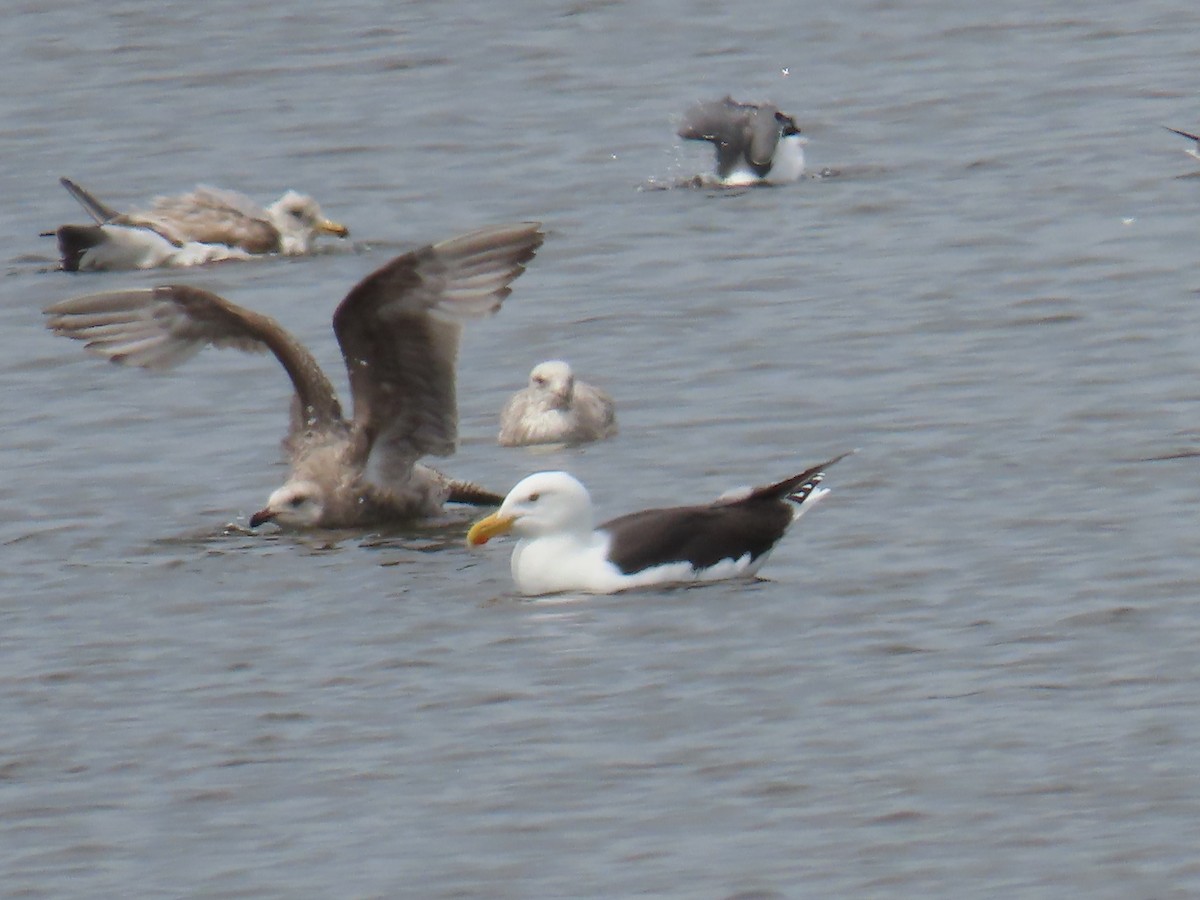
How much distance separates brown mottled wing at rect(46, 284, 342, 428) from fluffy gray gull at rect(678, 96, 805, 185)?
859 cm

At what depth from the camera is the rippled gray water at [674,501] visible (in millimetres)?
9031

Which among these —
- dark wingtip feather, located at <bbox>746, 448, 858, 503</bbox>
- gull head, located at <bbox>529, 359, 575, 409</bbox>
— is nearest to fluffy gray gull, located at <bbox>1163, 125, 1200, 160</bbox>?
gull head, located at <bbox>529, 359, 575, 409</bbox>

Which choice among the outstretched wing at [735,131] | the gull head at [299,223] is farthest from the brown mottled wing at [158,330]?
the outstretched wing at [735,131]

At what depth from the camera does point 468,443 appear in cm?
1566

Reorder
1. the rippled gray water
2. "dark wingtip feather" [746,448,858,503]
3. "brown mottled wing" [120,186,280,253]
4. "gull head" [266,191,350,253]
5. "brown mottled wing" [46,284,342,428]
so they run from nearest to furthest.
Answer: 1. the rippled gray water
2. "dark wingtip feather" [746,448,858,503]
3. "brown mottled wing" [46,284,342,428]
4. "gull head" [266,191,350,253]
5. "brown mottled wing" [120,186,280,253]

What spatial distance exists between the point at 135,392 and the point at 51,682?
19.8ft

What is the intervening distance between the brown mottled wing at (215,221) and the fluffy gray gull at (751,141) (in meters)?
3.67

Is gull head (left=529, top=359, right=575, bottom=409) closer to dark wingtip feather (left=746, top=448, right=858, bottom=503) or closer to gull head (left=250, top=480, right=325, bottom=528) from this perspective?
gull head (left=250, top=480, right=325, bottom=528)

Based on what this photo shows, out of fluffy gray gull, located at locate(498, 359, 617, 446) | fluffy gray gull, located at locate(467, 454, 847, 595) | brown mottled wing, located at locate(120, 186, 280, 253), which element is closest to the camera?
fluffy gray gull, located at locate(467, 454, 847, 595)

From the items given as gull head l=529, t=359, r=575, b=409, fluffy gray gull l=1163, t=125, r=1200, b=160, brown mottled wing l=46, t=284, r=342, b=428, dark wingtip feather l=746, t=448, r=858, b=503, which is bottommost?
fluffy gray gull l=1163, t=125, r=1200, b=160

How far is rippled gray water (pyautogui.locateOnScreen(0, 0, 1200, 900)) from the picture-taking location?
9.03 meters

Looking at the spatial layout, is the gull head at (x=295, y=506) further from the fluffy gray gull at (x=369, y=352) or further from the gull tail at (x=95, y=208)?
the gull tail at (x=95, y=208)

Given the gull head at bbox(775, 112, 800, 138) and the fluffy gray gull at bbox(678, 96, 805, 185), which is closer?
the fluffy gray gull at bbox(678, 96, 805, 185)

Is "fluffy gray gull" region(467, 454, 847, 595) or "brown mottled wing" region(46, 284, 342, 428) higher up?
"brown mottled wing" region(46, 284, 342, 428)
